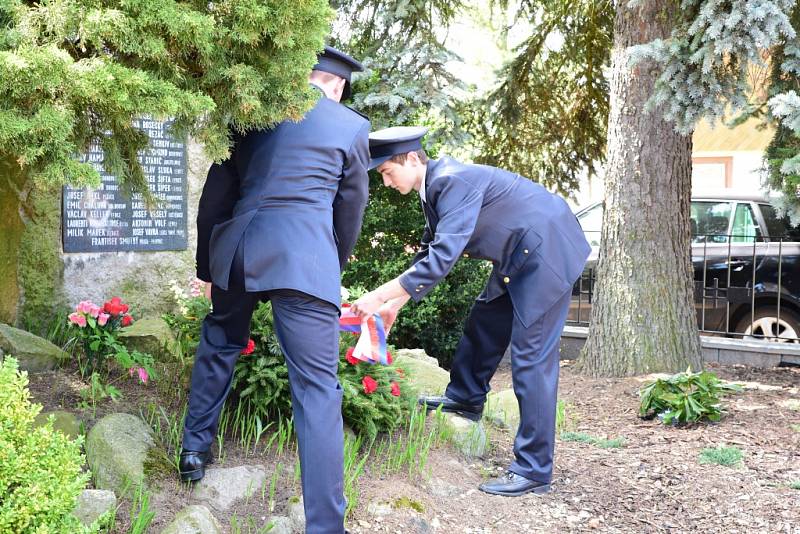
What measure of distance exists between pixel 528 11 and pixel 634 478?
212 inches

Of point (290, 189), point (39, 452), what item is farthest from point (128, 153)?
point (39, 452)

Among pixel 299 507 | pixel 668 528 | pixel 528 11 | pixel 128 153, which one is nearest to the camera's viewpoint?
pixel 128 153

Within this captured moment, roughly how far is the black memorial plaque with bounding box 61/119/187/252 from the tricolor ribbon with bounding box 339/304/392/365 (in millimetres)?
1956

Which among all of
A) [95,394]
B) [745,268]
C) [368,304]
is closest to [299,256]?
[368,304]

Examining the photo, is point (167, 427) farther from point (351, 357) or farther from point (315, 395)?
point (315, 395)

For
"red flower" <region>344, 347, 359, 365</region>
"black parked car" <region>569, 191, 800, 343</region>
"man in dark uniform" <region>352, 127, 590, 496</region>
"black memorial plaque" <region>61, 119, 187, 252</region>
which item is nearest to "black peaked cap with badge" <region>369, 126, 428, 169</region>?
"man in dark uniform" <region>352, 127, 590, 496</region>

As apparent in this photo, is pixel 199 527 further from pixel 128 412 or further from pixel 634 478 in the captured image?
pixel 634 478

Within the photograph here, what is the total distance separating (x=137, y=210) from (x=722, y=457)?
3.88m

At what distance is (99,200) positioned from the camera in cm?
514

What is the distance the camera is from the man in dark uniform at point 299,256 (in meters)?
2.68

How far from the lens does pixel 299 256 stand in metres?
2.71

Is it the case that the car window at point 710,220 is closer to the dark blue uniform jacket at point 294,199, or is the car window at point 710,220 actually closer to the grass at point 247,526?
the dark blue uniform jacket at point 294,199

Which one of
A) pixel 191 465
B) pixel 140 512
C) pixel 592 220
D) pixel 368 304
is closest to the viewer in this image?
pixel 140 512

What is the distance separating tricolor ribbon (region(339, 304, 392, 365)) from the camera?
360 cm
